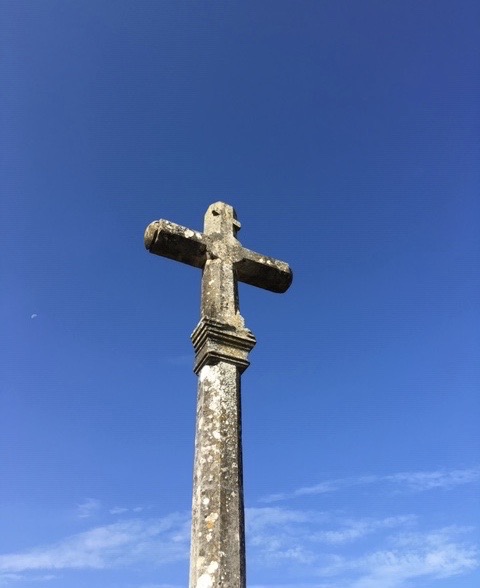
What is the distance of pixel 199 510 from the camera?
15.7 ft

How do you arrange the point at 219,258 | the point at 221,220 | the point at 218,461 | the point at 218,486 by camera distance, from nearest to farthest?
1. the point at 218,486
2. the point at 218,461
3. the point at 219,258
4. the point at 221,220

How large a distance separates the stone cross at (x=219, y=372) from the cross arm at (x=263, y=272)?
0.01 meters

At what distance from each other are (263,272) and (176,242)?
3.83ft

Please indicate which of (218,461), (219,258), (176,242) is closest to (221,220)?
(219,258)

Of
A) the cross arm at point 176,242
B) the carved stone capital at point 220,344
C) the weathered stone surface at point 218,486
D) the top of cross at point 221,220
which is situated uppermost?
the top of cross at point 221,220

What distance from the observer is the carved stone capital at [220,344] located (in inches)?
221

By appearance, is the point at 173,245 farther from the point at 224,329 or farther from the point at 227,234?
the point at 224,329

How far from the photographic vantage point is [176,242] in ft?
20.7

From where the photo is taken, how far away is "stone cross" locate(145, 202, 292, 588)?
15.1 feet

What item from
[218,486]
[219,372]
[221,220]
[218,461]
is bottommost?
[218,486]

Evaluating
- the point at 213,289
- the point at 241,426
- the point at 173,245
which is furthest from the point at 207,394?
the point at 173,245

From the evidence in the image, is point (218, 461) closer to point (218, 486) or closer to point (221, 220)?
point (218, 486)

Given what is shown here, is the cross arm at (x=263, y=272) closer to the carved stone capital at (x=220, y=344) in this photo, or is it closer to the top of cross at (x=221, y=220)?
the top of cross at (x=221, y=220)

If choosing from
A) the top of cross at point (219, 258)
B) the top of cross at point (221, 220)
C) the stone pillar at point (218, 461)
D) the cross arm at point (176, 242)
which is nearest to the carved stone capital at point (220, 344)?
the stone pillar at point (218, 461)
